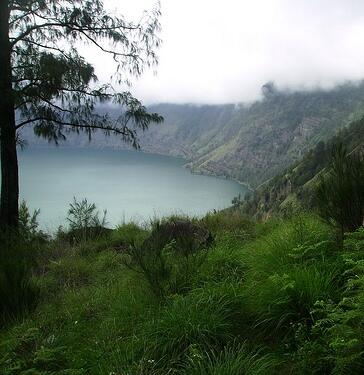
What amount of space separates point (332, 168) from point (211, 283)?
72.0 inches

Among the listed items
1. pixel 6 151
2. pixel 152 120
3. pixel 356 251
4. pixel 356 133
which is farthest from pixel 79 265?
pixel 356 133

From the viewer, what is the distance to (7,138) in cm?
765

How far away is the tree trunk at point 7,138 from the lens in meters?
7.28

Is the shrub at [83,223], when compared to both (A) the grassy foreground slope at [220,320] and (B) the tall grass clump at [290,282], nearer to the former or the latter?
(A) the grassy foreground slope at [220,320]

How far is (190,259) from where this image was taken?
465 cm

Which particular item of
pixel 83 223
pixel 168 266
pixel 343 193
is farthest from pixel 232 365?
pixel 83 223

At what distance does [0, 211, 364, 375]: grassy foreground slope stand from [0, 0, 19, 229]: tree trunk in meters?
3.30

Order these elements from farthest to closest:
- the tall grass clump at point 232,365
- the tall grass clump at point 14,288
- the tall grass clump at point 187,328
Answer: the tall grass clump at point 14,288, the tall grass clump at point 187,328, the tall grass clump at point 232,365

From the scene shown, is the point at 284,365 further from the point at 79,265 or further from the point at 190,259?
the point at 79,265

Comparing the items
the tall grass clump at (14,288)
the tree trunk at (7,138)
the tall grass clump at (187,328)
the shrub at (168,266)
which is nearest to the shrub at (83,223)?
the tree trunk at (7,138)

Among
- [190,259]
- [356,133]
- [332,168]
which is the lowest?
[190,259]

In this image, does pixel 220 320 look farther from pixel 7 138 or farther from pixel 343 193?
pixel 7 138

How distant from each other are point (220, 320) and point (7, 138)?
5.88 meters

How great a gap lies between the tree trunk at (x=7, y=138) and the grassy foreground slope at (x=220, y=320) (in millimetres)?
3303
